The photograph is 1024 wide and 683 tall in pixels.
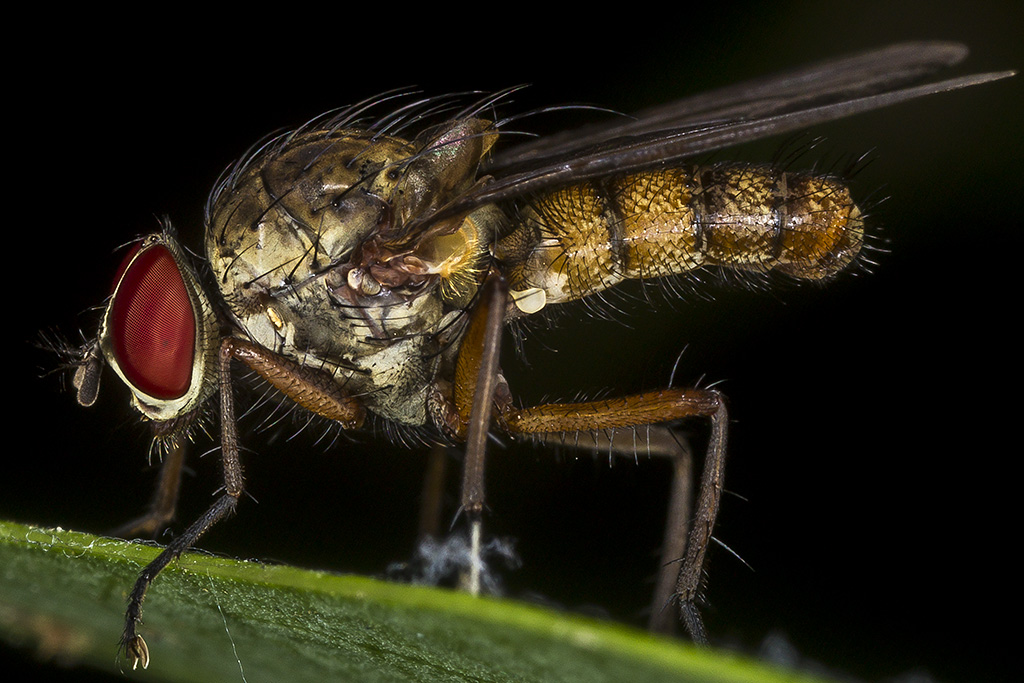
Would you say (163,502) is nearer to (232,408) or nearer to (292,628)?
(232,408)

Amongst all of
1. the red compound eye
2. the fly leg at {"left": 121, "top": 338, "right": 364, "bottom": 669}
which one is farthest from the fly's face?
the fly leg at {"left": 121, "top": 338, "right": 364, "bottom": 669}

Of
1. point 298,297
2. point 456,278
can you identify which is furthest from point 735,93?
point 298,297

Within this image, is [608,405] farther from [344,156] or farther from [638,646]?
[638,646]

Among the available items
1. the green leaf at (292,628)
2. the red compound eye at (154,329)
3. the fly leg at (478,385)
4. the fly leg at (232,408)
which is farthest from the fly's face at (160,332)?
the fly leg at (478,385)

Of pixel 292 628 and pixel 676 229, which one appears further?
pixel 676 229

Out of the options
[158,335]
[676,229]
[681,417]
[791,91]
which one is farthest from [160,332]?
[791,91]

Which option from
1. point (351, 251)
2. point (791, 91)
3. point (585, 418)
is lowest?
point (585, 418)
